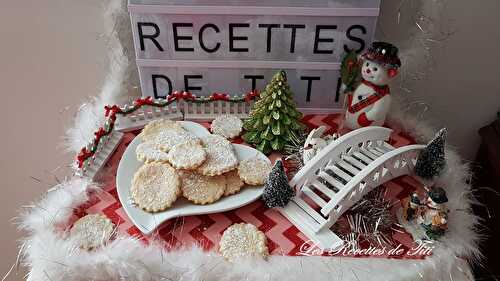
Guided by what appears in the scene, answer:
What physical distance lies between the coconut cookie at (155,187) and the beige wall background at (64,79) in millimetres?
367

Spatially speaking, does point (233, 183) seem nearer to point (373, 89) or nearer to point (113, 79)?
point (373, 89)

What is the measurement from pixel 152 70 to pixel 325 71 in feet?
1.26

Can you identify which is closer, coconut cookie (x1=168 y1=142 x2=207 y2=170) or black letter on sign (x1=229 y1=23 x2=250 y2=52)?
coconut cookie (x1=168 y1=142 x2=207 y2=170)

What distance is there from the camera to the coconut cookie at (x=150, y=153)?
88 cm

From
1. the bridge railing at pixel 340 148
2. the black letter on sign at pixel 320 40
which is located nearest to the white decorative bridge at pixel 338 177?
the bridge railing at pixel 340 148

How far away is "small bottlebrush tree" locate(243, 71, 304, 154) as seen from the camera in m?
0.93

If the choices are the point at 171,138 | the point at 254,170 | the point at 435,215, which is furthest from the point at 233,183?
the point at 435,215

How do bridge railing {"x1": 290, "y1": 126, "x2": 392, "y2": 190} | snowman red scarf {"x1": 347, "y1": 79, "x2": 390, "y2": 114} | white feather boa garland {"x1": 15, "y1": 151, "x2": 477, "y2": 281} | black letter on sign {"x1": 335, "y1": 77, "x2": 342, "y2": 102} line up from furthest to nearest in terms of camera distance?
black letter on sign {"x1": 335, "y1": 77, "x2": 342, "y2": 102}
snowman red scarf {"x1": 347, "y1": 79, "x2": 390, "y2": 114}
bridge railing {"x1": 290, "y1": 126, "x2": 392, "y2": 190}
white feather boa garland {"x1": 15, "y1": 151, "x2": 477, "y2": 281}

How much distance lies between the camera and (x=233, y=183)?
0.87 m

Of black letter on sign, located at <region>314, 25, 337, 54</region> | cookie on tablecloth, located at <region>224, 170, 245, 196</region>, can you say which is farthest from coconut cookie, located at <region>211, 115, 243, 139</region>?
black letter on sign, located at <region>314, 25, 337, 54</region>

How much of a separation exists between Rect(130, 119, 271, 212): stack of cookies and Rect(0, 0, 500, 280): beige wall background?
Result: 369 mm

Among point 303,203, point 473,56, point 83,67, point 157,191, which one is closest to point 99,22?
point 83,67

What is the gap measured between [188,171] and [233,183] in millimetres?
87

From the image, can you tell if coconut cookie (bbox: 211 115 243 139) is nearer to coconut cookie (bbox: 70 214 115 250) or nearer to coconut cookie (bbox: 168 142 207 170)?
coconut cookie (bbox: 168 142 207 170)
